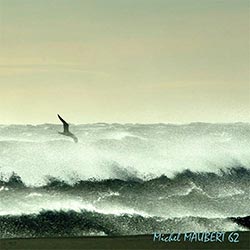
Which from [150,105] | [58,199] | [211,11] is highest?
Answer: [211,11]

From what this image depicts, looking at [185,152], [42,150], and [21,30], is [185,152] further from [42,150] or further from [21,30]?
[21,30]

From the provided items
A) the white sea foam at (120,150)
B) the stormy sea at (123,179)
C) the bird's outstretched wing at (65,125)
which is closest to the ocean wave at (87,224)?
the stormy sea at (123,179)

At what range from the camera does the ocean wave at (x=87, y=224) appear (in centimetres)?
377

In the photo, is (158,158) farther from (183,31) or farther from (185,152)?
(183,31)

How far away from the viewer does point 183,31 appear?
4.01 meters

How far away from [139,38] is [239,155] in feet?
3.06

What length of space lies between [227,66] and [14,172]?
142 cm

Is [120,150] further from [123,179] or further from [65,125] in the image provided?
[65,125]

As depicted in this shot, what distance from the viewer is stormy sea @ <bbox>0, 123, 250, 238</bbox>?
150 inches

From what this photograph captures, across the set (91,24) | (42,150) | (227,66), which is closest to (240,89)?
(227,66)

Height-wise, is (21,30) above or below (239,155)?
above

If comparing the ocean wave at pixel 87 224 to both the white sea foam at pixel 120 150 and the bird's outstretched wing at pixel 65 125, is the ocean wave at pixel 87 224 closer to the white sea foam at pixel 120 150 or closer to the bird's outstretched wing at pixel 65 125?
the white sea foam at pixel 120 150

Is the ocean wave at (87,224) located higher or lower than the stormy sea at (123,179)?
lower

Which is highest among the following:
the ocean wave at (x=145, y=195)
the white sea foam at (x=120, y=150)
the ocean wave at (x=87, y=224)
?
the white sea foam at (x=120, y=150)
